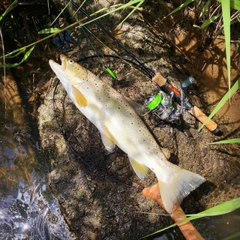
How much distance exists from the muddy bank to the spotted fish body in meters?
0.39

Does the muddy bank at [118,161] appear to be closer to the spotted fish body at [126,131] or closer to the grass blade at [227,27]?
the spotted fish body at [126,131]

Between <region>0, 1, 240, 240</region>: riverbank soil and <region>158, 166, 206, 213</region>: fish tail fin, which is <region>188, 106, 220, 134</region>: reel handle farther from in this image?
<region>158, 166, 206, 213</region>: fish tail fin

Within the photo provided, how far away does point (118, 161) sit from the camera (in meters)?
3.29

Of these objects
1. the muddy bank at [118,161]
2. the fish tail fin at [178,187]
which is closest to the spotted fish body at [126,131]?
the fish tail fin at [178,187]

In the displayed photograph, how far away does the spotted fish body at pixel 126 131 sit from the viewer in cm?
276

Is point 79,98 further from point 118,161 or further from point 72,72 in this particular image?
point 118,161

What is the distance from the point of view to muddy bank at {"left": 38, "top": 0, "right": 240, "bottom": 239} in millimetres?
3188

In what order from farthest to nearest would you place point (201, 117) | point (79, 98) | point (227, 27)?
1. point (201, 117)
2. point (79, 98)
3. point (227, 27)

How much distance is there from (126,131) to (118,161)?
1.82ft

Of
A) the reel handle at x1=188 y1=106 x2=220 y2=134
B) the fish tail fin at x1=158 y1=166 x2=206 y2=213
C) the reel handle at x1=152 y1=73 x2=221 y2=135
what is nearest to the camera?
the fish tail fin at x1=158 y1=166 x2=206 y2=213

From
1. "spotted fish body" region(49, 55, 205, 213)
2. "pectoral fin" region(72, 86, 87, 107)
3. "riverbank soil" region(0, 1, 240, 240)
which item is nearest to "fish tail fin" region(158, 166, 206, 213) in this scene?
"spotted fish body" region(49, 55, 205, 213)

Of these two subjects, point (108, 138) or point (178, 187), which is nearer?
point (178, 187)

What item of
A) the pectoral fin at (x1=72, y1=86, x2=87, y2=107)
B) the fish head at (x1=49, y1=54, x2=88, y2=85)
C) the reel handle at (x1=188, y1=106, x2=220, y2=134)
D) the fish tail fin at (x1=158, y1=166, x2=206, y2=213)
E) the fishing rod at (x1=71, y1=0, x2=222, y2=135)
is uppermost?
the fish head at (x1=49, y1=54, x2=88, y2=85)

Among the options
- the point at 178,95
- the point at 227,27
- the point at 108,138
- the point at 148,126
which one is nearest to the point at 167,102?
the point at 178,95
